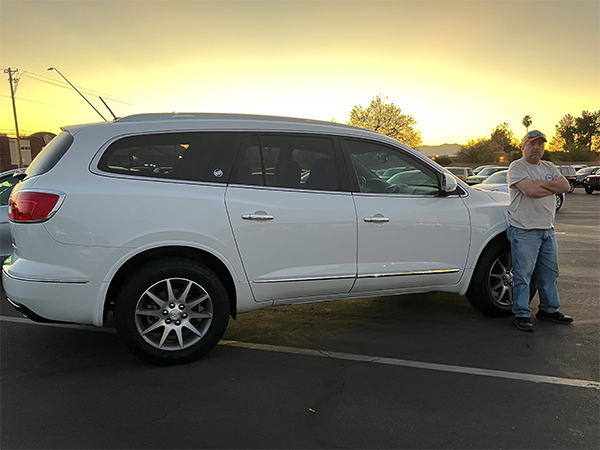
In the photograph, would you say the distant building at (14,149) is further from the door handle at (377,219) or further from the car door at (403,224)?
the door handle at (377,219)

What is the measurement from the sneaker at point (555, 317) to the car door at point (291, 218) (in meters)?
2.18

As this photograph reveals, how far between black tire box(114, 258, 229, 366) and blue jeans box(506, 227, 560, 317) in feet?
9.32

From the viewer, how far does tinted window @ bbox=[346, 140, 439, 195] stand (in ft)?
14.6

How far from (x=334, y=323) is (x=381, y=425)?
199 cm

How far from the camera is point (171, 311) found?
387cm

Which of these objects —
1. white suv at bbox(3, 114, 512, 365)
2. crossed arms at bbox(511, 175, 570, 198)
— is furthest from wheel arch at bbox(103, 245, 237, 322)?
crossed arms at bbox(511, 175, 570, 198)

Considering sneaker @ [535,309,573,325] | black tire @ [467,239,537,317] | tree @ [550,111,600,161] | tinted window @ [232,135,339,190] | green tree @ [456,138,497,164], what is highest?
tree @ [550,111,600,161]

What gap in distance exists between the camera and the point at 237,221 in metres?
3.91

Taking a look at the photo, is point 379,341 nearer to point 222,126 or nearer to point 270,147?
point 270,147

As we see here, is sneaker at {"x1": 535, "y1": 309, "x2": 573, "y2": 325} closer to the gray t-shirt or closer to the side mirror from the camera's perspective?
the gray t-shirt

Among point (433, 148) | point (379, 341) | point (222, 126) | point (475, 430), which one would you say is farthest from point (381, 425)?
point (433, 148)

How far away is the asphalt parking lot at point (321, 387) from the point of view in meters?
2.93

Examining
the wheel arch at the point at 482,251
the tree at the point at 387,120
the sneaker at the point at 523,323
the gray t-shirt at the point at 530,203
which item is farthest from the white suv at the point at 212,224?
the tree at the point at 387,120

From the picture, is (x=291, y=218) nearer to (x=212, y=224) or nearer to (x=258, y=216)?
(x=258, y=216)
